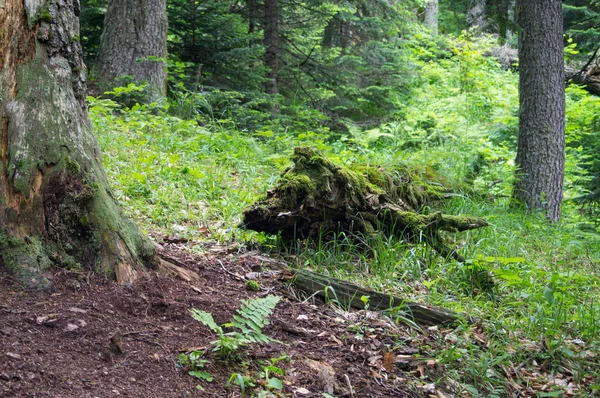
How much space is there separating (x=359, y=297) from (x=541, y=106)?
5.26 metres

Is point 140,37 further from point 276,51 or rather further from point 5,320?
point 5,320

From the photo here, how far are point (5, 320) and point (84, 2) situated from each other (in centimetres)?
977

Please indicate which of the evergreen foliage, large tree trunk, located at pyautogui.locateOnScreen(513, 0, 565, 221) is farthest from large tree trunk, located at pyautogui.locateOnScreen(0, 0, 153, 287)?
large tree trunk, located at pyautogui.locateOnScreen(513, 0, 565, 221)

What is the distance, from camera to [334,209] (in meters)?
4.55

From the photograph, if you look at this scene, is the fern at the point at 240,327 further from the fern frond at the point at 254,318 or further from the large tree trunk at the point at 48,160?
the large tree trunk at the point at 48,160

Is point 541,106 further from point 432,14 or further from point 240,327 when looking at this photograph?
point 432,14

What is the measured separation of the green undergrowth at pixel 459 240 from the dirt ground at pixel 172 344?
41 cm

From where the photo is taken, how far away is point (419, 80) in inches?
575

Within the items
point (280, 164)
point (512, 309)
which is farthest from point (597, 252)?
point (280, 164)

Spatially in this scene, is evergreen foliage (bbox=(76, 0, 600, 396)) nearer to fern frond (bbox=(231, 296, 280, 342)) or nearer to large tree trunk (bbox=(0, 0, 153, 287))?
fern frond (bbox=(231, 296, 280, 342))

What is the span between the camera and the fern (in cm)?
263

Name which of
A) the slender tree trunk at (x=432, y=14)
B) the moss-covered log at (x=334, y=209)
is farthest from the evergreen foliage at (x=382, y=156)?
the slender tree trunk at (x=432, y=14)

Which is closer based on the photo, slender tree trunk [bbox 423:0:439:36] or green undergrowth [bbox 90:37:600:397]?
green undergrowth [bbox 90:37:600:397]

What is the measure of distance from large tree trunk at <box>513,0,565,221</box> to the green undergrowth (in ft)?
1.25
